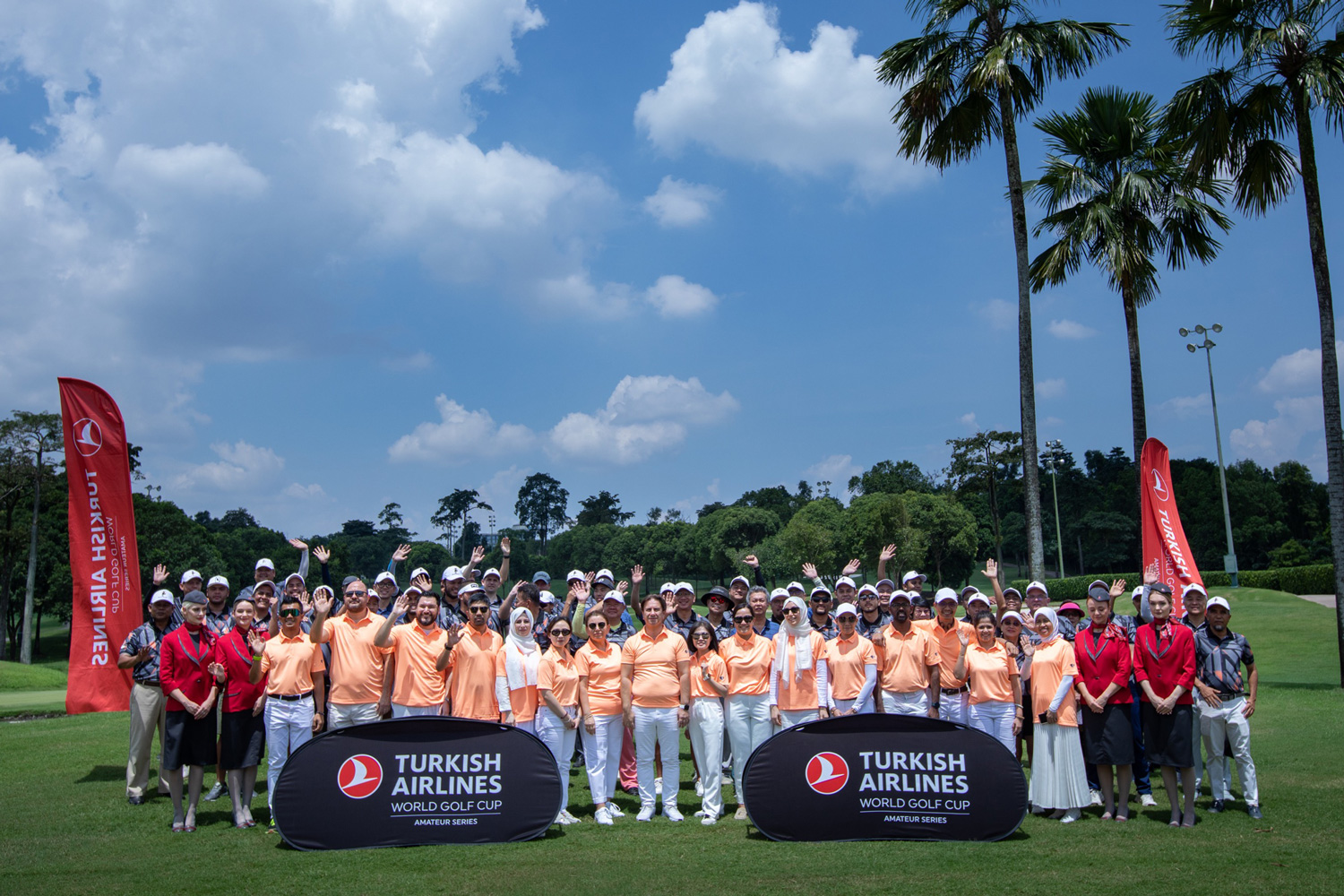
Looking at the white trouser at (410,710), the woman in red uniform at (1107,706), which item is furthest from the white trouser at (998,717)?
the white trouser at (410,710)

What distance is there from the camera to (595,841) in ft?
25.6

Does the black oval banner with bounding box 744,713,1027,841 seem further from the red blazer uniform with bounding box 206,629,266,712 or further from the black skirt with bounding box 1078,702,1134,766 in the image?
the red blazer uniform with bounding box 206,629,266,712

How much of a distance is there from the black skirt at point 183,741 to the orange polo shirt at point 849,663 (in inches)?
232

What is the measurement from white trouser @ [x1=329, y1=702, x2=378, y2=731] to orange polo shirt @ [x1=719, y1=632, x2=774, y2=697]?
3.43 metres

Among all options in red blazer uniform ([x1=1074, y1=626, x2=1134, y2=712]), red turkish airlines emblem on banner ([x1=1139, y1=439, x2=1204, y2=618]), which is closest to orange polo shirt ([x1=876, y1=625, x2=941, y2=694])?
red blazer uniform ([x1=1074, y1=626, x2=1134, y2=712])

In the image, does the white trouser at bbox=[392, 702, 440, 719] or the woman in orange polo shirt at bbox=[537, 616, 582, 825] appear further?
the white trouser at bbox=[392, 702, 440, 719]

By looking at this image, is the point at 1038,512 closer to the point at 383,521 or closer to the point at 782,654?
the point at 782,654

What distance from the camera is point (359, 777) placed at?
24.7 ft

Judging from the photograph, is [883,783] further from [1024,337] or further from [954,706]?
[1024,337]

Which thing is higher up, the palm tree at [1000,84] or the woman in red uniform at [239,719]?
the palm tree at [1000,84]

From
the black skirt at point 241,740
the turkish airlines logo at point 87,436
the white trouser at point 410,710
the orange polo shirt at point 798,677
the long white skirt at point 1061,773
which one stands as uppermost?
the turkish airlines logo at point 87,436

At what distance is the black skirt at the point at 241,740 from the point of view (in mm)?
8352

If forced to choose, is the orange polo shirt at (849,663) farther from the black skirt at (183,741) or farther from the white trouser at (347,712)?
the black skirt at (183,741)

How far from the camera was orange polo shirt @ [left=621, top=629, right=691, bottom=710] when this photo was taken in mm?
8781
